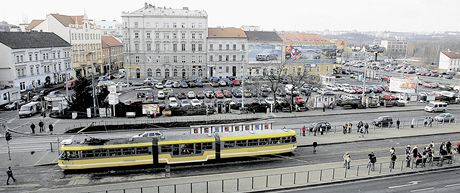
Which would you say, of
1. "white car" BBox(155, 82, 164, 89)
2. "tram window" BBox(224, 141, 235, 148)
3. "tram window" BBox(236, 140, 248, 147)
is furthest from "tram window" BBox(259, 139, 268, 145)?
"white car" BBox(155, 82, 164, 89)

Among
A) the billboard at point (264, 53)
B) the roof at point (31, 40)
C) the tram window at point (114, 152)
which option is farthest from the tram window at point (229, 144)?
the billboard at point (264, 53)

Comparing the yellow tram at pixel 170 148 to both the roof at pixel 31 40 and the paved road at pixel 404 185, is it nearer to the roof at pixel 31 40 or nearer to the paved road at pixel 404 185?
the paved road at pixel 404 185

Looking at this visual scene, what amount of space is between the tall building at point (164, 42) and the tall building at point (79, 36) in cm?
1095

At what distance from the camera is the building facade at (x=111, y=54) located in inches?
3920

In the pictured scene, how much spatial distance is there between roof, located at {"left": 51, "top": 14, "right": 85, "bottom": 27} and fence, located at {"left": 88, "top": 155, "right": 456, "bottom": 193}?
6932 centimetres

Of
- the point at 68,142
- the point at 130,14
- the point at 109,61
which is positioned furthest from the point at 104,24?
the point at 68,142

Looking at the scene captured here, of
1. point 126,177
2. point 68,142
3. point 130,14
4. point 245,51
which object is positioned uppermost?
point 130,14

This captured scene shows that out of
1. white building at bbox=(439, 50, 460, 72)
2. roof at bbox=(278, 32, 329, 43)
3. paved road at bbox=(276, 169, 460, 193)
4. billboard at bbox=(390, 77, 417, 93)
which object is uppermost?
roof at bbox=(278, 32, 329, 43)

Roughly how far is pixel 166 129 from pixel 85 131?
888 cm

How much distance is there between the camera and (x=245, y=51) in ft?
282

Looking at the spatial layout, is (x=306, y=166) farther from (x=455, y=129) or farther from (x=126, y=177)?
(x=455, y=129)

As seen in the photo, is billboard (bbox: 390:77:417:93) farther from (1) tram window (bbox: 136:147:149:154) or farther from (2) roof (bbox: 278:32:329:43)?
(1) tram window (bbox: 136:147:149:154)

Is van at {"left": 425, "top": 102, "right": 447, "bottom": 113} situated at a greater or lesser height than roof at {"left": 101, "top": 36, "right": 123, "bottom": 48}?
lesser

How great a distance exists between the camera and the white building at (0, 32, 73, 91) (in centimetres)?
6387
